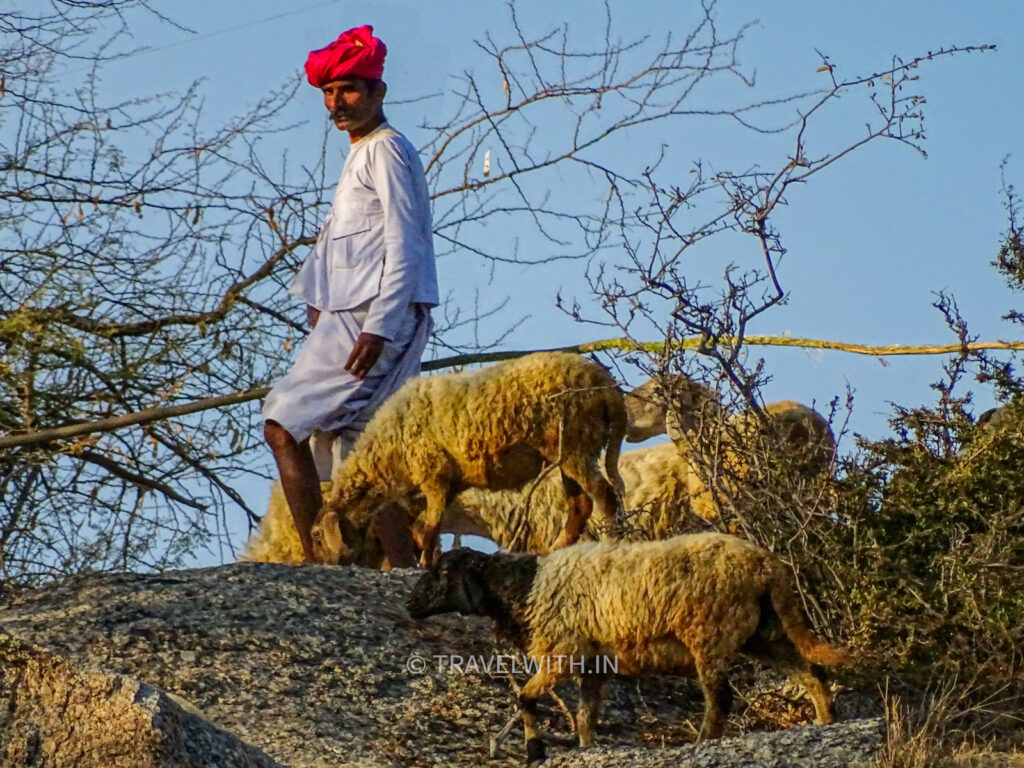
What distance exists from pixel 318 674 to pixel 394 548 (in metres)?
2.31

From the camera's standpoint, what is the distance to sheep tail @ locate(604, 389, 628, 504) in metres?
8.66

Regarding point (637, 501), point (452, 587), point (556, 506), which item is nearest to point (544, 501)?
point (556, 506)

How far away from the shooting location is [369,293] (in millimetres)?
9172

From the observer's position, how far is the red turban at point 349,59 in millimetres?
9125

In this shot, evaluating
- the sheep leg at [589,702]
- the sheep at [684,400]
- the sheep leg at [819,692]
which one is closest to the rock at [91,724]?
the sheep leg at [589,702]

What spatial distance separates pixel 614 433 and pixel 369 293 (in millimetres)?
1597

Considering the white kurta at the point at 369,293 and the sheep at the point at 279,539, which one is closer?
the white kurta at the point at 369,293

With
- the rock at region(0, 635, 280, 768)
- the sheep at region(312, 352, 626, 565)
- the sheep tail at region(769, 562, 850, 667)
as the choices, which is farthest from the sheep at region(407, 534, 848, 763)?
the sheep at region(312, 352, 626, 565)

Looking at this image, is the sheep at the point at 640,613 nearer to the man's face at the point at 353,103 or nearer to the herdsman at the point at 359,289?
the herdsman at the point at 359,289

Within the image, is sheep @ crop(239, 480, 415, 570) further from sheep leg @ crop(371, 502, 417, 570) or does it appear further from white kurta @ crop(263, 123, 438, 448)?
white kurta @ crop(263, 123, 438, 448)

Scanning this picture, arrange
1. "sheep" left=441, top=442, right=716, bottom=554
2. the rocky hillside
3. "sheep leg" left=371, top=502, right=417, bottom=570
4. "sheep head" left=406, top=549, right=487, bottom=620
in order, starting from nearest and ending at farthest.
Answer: the rocky hillside
"sheep head" left=406, top=549, right=487, bottom=620
"sheep leg" left=371, top=502, right=417, bottom=570
"sheep" left=441, top=442, right=716, bottom=554

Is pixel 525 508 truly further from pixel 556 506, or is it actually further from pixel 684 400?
pixel 684 400

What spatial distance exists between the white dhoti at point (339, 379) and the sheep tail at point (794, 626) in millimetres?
3239

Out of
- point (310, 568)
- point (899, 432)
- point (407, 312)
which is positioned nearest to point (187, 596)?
point (310, 568)
